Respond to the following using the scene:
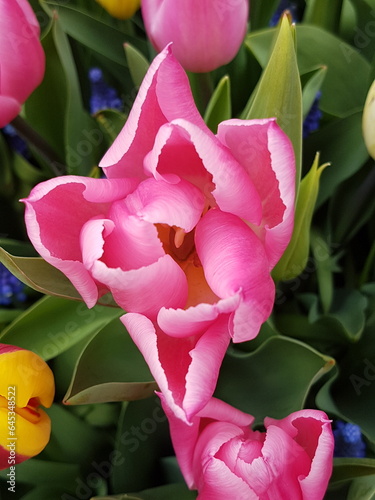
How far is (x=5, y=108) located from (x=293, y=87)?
19 cm

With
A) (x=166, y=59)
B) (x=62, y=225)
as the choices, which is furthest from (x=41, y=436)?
(x=166, y=59)

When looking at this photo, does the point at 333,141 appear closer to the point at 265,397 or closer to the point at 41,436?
the point at 265,397

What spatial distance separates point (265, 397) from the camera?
0.52 meters

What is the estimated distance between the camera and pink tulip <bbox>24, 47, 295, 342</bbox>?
Result: 35cm

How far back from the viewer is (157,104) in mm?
386

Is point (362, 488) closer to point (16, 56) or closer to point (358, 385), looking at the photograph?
point (358, 385)

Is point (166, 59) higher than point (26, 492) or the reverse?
higher

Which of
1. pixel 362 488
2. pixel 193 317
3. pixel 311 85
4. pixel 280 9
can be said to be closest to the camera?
pixel 193 317

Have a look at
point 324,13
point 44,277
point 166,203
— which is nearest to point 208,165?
point 166,203

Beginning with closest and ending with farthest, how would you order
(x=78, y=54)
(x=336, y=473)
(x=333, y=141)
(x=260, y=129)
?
1. (x=260, y=129)
2. (x=336, y=473)
3. (x=333, y=141)
4. (x=78, y=54)

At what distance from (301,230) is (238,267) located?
140 mm

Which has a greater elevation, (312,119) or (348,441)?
(312,119)

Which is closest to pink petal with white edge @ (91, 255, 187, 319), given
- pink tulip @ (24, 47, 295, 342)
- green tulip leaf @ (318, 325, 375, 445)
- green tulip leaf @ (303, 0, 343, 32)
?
pink tulip @ (24, 47, 295, 342)

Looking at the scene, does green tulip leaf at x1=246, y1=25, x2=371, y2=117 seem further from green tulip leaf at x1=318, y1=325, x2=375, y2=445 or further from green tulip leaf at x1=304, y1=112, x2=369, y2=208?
green tulip leaf at x1=318, y1=325, x2=375, y2=445
